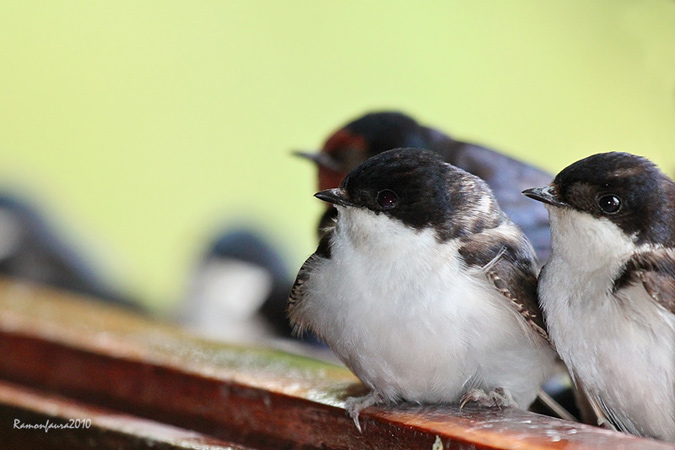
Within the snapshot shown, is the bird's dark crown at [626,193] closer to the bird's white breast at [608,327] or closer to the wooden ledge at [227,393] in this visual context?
the bird's white breast at [608,327]

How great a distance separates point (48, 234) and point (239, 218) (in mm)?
765

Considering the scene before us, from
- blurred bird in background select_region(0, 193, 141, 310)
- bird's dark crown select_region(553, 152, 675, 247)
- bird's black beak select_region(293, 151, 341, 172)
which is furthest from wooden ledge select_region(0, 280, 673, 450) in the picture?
blurred bird in background select_region(0, 193, 141, 310)

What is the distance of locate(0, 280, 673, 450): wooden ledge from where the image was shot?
38.6 inches

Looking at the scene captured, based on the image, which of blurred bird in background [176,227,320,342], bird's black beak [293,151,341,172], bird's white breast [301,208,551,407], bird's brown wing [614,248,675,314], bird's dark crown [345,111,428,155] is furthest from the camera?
blurred bird in background [176,227,320,342]

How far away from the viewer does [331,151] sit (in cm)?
208

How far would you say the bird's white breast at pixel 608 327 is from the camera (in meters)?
0.95

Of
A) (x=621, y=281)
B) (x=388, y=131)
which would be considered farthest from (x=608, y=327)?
(x=388, y=131)

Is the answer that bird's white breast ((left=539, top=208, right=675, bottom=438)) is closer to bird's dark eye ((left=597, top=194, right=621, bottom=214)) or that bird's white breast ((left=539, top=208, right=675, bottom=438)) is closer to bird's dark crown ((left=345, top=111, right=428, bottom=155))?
bird's dark eye ((left=597, top=194, right=621, bottom=214))

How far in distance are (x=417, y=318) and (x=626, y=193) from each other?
0.31 meters

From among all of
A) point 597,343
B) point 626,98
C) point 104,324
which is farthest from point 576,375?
point 104,324

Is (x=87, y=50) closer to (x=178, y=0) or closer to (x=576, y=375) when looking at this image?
(x=178, y=0)

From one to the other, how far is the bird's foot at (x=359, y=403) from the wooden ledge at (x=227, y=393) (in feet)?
0.04

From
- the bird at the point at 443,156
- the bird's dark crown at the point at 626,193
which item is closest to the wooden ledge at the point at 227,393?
the bird's dark crown at the point at 626,193

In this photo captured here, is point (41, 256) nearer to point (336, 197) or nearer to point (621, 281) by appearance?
point (336, 197)
